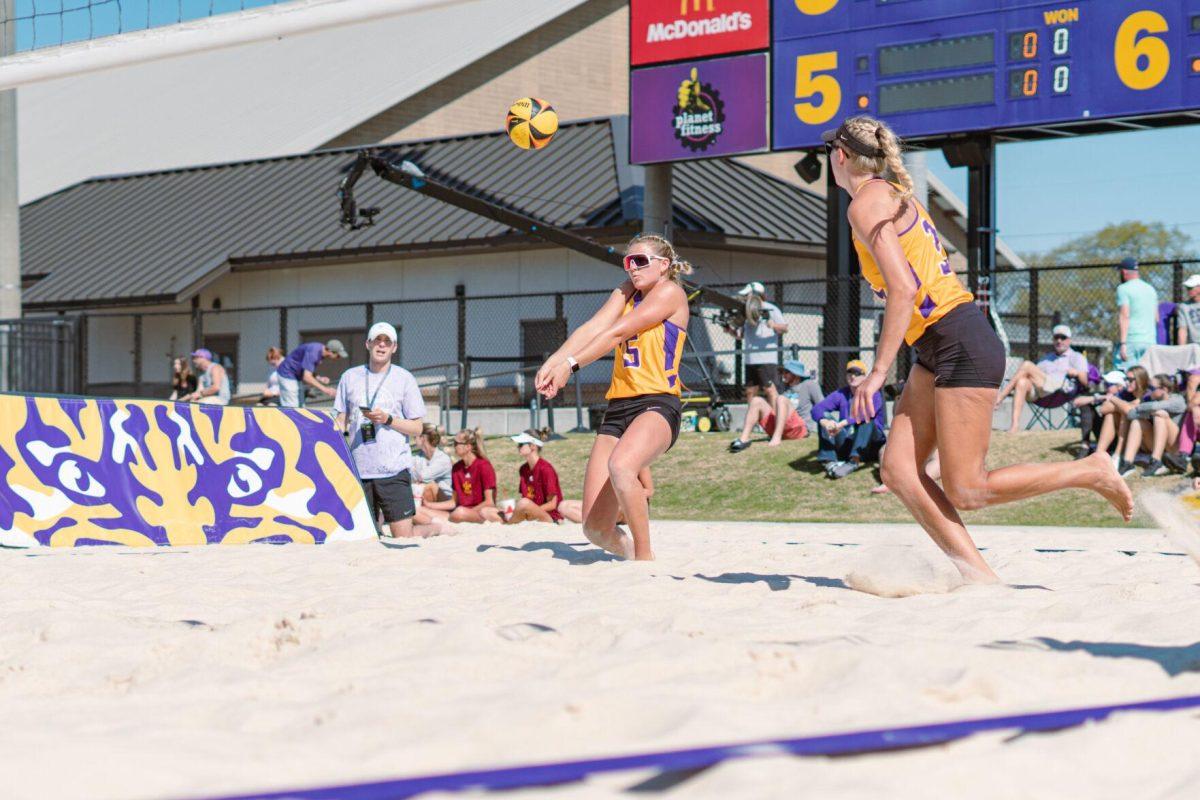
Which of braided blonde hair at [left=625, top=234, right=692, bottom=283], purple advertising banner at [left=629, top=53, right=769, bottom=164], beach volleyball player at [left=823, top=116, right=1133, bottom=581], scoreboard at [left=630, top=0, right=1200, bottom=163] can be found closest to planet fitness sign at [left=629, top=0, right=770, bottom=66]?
scoreboard at [left=630, top=0, right=1200, bottom=163]

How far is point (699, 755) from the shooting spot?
257 cm

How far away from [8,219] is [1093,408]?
471 inches

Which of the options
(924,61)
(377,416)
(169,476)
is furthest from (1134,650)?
(924,61)

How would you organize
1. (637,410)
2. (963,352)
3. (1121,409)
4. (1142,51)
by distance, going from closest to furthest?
1. (963,352)
2. (637,410)
3. (1121,409)
4. (1142,51)

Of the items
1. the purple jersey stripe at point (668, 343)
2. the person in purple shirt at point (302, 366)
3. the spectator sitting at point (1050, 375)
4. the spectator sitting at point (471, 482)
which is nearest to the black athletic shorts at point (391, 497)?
the spectator sitting at point (471, 482)

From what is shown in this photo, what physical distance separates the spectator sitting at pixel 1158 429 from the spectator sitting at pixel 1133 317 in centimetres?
125

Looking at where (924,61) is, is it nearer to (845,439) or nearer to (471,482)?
(845,439)

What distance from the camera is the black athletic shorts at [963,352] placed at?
16.9 feet

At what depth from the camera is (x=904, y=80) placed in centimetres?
1554

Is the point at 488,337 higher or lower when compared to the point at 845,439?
higher

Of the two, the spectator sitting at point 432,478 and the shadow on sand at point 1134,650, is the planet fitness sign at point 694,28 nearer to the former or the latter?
the spectator sitting at point 432,478

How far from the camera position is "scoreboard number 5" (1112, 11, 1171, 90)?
562 inches

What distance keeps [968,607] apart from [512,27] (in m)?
24.0

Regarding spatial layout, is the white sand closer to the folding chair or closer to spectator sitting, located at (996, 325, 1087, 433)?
the folding chair
